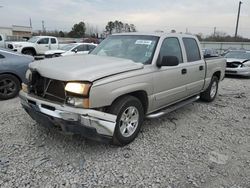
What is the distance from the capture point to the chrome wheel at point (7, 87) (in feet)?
19.3

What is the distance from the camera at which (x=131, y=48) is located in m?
4.18

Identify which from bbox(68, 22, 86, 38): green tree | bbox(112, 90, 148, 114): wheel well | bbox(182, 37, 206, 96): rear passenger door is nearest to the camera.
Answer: bbox(112, 90, 148, 114): wheel well

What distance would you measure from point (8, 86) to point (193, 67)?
4573mm

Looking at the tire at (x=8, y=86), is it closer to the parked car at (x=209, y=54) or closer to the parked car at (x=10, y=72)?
the parked car at (x=10, y=72)

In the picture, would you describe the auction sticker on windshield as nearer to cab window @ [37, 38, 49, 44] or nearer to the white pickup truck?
the white pickup truck

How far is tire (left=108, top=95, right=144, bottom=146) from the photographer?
3.30 metres

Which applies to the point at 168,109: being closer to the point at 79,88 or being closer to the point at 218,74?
the point at 79,88

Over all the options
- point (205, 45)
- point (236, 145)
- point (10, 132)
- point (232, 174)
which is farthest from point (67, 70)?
point (205, 45)

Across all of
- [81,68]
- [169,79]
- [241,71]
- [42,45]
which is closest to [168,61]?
[169,79]

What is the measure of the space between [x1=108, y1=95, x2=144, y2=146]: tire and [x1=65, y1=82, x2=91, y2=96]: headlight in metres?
0.50

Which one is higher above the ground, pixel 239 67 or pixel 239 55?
pixel 239 55

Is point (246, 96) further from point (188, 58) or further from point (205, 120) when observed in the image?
point (188, 58)

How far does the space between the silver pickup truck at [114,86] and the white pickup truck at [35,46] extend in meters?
13.9

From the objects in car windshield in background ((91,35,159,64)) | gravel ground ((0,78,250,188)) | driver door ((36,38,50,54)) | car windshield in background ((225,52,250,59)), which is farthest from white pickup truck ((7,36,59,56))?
car windshield in background ((91,35,159,64))
